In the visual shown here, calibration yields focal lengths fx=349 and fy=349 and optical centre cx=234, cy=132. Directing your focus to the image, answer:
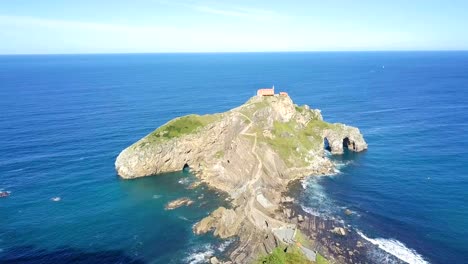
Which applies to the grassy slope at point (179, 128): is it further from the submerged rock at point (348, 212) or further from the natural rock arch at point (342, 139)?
the submerged rock at point (348, 212)

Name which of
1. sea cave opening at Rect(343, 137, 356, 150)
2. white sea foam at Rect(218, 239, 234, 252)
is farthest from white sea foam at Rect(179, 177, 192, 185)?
sea cave opening at Rect(343, 137, 356, 150)

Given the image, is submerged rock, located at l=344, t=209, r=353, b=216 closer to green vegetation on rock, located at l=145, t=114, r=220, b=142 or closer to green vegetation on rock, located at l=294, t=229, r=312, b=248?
green vegetation on rock, located at l=294, t=229, r=312, b=248

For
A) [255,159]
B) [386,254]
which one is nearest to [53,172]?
[255,159]

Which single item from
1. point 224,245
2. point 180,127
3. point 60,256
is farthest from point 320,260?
point 180,127

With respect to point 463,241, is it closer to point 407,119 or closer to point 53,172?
point 407,119

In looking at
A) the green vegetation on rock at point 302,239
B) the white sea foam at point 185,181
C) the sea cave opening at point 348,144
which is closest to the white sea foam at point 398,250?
the green vegetation on rock at point 302,239

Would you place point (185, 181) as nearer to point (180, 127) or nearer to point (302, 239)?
point (180, 127)
